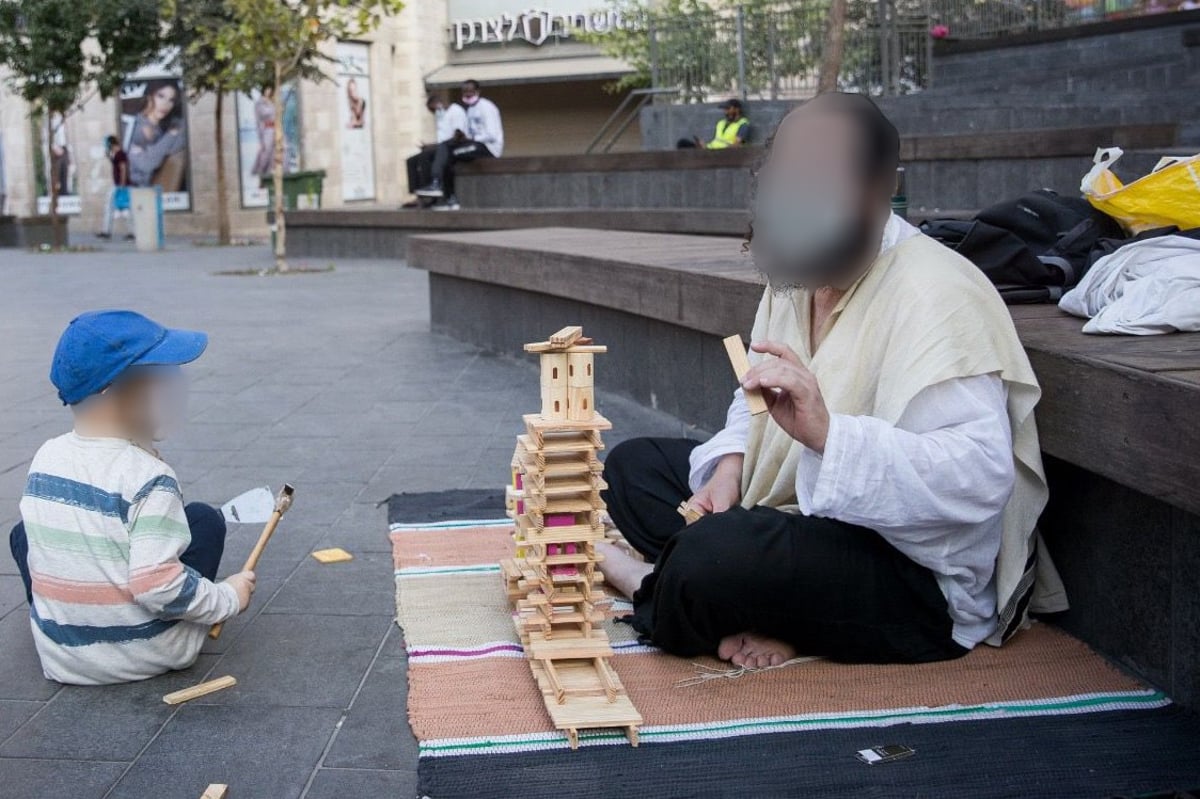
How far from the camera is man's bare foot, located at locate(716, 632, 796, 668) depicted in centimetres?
325

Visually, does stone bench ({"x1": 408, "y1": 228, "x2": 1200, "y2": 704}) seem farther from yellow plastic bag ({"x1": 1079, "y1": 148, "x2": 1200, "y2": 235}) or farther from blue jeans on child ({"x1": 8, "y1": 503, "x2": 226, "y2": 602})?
blue jeans on child ({"x1": 8, "y1": 503, "x2": 226, "y2": 602})

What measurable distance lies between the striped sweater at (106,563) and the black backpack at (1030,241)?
7.07 feet

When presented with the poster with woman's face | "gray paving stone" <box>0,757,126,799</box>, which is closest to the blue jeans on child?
"gray paving stone" <box>0,757,126,799</box>

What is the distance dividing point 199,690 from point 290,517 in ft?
5.29

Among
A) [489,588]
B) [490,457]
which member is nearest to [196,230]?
[490,457]

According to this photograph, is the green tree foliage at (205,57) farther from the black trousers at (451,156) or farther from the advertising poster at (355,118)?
the advertising poster at (355,118)

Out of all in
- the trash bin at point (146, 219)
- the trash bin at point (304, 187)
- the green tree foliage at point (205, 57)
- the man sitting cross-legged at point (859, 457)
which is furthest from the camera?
the trash bin at point (304, 187)

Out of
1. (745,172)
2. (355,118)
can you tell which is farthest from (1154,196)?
(355,118)

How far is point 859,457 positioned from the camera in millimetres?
2742

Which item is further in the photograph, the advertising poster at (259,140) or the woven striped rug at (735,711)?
the advertising poster at (259,140)

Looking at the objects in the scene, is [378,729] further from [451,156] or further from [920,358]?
[451,156]

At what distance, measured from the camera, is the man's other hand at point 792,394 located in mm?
2688

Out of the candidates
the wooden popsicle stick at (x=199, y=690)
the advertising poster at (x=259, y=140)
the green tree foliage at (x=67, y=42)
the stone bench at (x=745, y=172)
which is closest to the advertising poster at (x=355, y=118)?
the advertising poster at (x=259, y=140)

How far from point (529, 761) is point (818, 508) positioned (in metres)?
0.78
